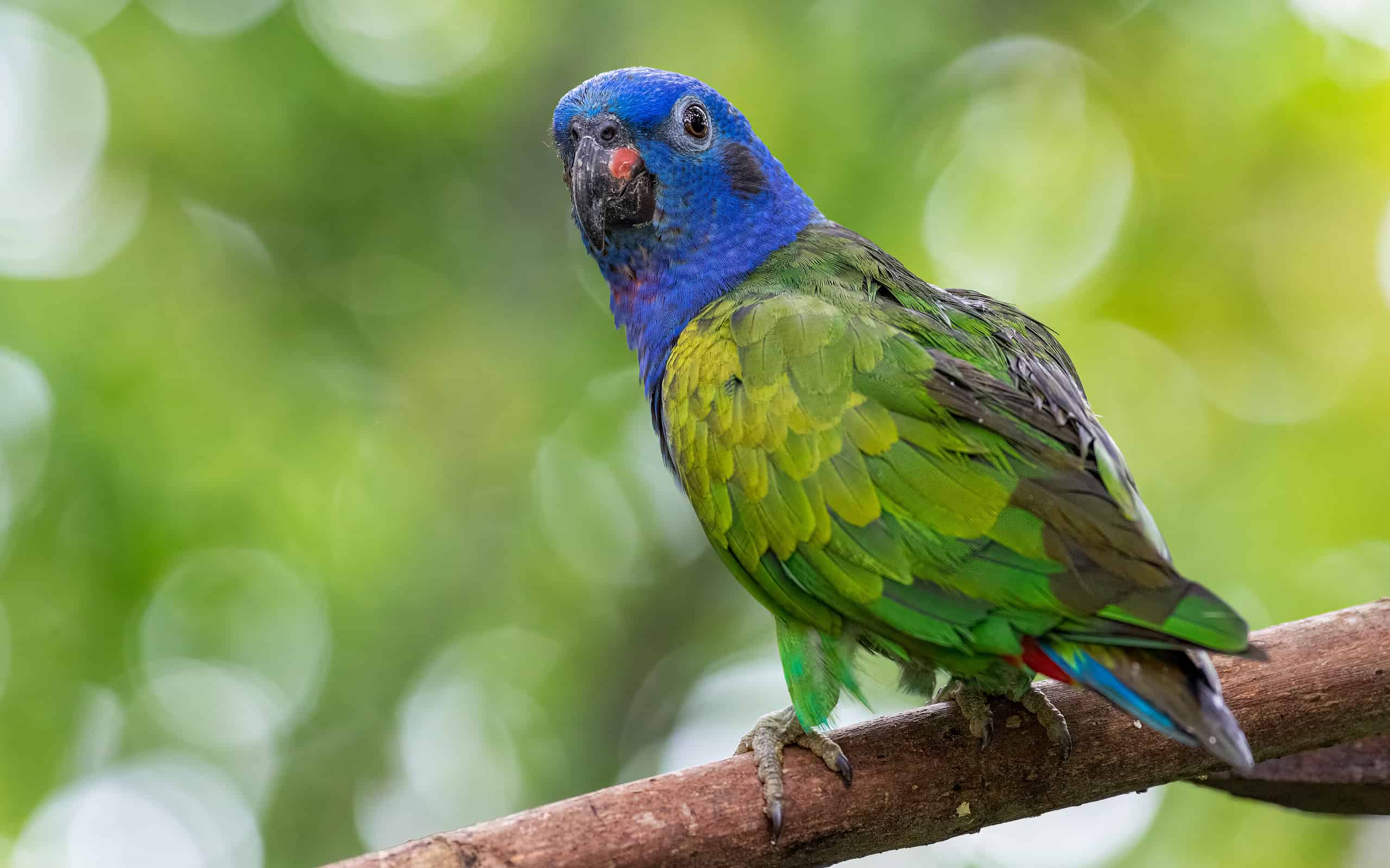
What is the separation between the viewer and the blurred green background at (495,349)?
310 inches

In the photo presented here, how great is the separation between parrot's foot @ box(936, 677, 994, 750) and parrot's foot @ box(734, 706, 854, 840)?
17.0 inches

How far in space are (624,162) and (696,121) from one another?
35 centimetres

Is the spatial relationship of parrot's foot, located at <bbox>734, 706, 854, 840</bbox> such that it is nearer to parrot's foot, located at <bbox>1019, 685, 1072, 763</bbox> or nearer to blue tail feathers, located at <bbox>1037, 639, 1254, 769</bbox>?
parrot's foot, located at <bbox>1019, 685, 1072, 763</bbox>

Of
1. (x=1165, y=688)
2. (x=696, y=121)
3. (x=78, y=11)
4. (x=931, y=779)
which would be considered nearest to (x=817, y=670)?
(x=931, y=779)

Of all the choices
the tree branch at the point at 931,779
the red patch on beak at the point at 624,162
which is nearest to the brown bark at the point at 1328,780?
the tree branch at the point at 931,779

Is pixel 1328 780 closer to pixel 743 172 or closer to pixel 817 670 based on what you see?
pixel 817 670

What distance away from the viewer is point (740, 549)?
3674mm

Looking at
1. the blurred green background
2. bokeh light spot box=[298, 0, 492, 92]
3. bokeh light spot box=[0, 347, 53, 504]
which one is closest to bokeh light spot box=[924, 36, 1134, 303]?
the blurred green background

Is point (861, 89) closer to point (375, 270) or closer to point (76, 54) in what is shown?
point (375, 270)

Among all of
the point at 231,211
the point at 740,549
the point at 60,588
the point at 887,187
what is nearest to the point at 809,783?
the point at 740,549

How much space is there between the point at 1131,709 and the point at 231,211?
8.09 meters

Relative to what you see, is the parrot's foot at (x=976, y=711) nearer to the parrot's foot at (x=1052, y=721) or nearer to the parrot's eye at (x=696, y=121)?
the parrot's foot at (x=1052, y=721)

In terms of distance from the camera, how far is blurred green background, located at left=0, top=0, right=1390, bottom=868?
7883 millimetres

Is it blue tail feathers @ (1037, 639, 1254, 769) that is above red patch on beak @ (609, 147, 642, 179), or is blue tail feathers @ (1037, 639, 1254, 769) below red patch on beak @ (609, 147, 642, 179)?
below
